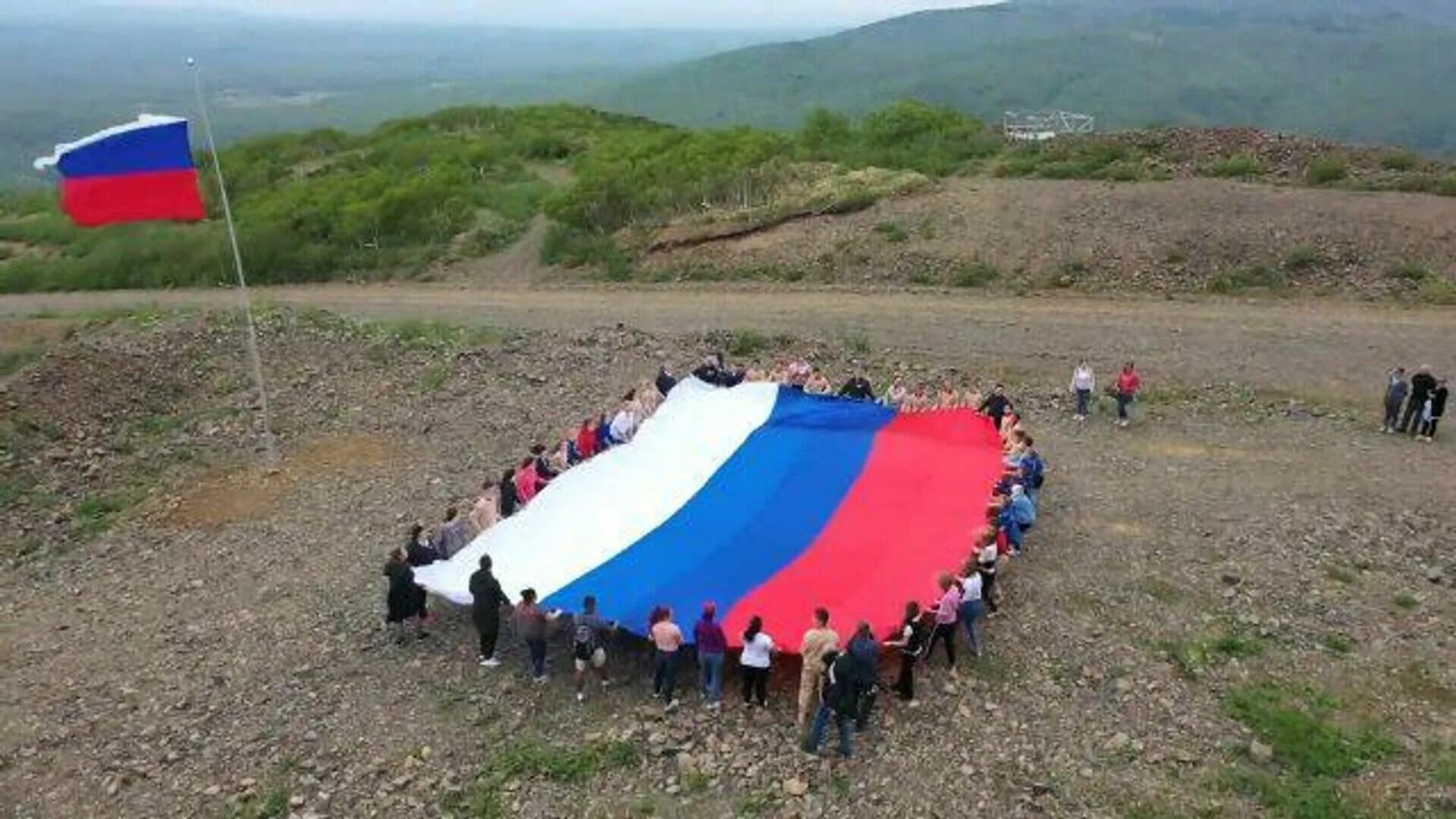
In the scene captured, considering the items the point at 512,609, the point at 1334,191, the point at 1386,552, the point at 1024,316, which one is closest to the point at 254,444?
the point at 512,609

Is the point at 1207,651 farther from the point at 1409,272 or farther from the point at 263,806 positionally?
the point at 1409,272

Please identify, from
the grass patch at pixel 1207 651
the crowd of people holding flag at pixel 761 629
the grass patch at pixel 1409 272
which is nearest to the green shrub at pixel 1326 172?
the grass patch at pixel 1409 272

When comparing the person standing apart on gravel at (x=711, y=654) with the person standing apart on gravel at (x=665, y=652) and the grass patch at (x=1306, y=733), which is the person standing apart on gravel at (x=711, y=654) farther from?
the grass patch at (x=1306, y=733)

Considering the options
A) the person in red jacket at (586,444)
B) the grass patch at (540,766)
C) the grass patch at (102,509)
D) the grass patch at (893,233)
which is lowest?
the grass patch at (102,509)

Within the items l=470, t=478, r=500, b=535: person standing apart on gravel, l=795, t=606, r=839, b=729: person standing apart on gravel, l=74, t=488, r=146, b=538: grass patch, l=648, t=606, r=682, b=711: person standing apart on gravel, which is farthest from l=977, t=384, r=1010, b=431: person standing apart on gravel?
l=74, t=488, r=146, b=538: grass patch

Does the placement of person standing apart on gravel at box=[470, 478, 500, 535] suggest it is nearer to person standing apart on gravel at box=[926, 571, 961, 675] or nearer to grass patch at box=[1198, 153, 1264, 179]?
person standing apart on gravel at box=[926, 571, 961, 675]

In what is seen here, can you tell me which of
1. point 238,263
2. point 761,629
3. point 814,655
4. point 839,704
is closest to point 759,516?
point 761,629

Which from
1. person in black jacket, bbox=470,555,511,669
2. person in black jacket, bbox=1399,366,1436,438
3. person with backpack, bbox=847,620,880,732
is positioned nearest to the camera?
person with backpack, bbox=847,620,880,732

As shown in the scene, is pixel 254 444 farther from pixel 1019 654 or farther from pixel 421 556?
pixel 1019 654
